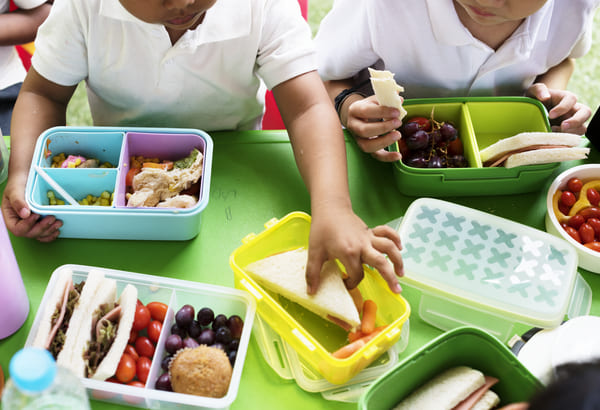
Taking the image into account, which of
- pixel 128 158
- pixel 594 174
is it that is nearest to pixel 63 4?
pixel 128 158

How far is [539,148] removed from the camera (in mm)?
909

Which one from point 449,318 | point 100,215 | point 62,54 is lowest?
point 449,318

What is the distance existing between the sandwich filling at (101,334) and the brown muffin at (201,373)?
0.31ft

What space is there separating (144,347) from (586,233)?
72 centimetres

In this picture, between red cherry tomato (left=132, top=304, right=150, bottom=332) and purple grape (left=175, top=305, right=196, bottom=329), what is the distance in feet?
0.14

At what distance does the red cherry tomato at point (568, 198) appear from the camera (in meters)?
0.93

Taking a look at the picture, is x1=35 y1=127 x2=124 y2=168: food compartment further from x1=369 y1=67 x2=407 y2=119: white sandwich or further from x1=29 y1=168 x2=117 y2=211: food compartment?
x1=369 y1=67 x2=407 y2=119: white sandwich

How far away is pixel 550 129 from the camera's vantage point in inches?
38.6

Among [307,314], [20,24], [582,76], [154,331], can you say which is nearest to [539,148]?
[307,314]

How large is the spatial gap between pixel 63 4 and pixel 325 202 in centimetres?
54

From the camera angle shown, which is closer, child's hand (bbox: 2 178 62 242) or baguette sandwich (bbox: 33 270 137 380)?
baguette sandwich (bbox: 33 270 137 380)

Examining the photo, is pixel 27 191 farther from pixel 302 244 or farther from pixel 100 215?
pixel 302 244

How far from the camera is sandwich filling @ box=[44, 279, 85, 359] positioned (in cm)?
69

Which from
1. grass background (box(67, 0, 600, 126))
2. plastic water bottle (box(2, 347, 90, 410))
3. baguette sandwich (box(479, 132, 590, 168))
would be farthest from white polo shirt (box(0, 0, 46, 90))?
baguette sandwich (box(479, 132, 590, 168))
